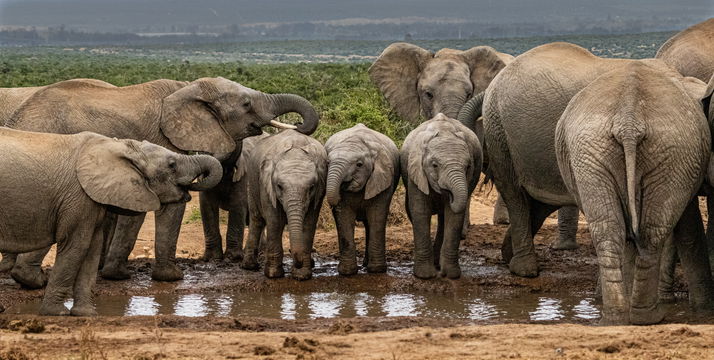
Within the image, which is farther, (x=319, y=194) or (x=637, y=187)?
(x=319, y=194)

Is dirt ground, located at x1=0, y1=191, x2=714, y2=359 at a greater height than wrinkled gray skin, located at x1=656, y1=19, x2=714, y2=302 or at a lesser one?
lesser

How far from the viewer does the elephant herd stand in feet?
29.7

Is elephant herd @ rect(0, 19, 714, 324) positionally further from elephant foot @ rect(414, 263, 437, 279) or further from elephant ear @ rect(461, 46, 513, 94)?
A: elephant ear @ rect(461, 46, 513, 94)

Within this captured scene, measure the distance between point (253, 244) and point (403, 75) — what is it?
5336mm

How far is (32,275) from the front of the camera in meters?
11.4

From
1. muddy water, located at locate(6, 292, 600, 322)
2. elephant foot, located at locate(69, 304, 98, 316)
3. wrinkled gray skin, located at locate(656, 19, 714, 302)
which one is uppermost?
wrinkled gray skin, located at locate(656, 19, 714, 302)

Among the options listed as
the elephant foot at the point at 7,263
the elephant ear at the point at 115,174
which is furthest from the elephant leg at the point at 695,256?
the elephant foot at the point at 7,263

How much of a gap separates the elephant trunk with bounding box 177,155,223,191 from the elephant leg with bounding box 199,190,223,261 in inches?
115

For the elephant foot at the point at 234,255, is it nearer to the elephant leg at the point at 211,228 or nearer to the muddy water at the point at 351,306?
the elephant leg at the point at 211,228

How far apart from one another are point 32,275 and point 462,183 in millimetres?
3700

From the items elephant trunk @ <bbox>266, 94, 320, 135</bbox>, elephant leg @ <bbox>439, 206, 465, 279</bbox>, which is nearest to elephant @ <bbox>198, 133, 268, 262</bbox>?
elephant trunk @ <bbox>266, 94, 320, 135</bbox>

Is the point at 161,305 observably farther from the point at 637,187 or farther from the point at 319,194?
the point at 637,187

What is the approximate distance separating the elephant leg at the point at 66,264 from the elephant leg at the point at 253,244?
113 inches

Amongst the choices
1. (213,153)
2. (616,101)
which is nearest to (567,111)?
(616,101)
